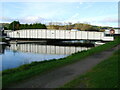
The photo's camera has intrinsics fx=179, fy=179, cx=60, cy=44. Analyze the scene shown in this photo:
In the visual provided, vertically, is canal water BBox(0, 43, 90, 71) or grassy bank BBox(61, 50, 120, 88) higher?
grassy bank BBox(61, 50, 120, 88)

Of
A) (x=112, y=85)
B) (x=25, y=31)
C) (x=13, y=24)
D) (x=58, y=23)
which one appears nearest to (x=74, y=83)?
(x=112, y=85)

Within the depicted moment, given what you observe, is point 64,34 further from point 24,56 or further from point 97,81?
point 97,81

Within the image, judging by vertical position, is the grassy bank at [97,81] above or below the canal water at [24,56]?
above

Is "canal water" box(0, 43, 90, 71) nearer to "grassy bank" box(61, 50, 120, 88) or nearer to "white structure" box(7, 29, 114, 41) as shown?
"grassy bank" box(61, 50, 120, 88)

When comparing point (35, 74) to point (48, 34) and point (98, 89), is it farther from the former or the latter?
point (48, 34)

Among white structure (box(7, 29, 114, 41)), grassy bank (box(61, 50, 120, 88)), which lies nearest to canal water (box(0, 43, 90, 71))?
grassy bank (box(61, 50, 120, 88))

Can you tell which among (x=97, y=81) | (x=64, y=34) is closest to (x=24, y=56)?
(x=97, y=81)

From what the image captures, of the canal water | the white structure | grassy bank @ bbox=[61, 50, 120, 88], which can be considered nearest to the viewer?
grassy bank @ bbox=[61, 50, 120, 88]

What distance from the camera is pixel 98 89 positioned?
7934mm

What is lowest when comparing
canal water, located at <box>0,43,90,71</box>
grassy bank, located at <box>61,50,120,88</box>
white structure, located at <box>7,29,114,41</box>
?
canal water, located at <box>0,43,90,71</box>

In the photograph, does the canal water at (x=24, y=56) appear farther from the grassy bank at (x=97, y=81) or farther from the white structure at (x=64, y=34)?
the white structure at (x=64, y=34)

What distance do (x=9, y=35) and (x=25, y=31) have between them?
8.77 meters

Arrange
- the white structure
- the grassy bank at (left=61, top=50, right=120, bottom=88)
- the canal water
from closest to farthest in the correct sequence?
the grassy bank at (left=61, top=50, right=120, bottom=88) < the canal water < the white structure

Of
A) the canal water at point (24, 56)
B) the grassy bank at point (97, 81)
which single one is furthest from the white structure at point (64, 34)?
the grassy bank at point (97, 81)
